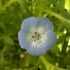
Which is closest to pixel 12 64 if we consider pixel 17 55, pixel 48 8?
pixel 17 55

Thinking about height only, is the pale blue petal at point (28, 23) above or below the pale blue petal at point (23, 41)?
above

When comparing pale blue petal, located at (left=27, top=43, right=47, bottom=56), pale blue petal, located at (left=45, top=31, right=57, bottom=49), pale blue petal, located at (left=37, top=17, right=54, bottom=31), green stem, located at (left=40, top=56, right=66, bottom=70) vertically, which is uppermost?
pale blue petal, located at (left=37, top=17, right=54, bottom=31)

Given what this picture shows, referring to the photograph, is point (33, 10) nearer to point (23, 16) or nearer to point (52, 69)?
point (23, 16)

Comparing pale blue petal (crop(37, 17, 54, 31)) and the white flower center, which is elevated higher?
pale blue petal (crop(37, 17, 54, 31))

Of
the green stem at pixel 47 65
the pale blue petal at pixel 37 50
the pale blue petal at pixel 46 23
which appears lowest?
the green stem at pixel 47 65
